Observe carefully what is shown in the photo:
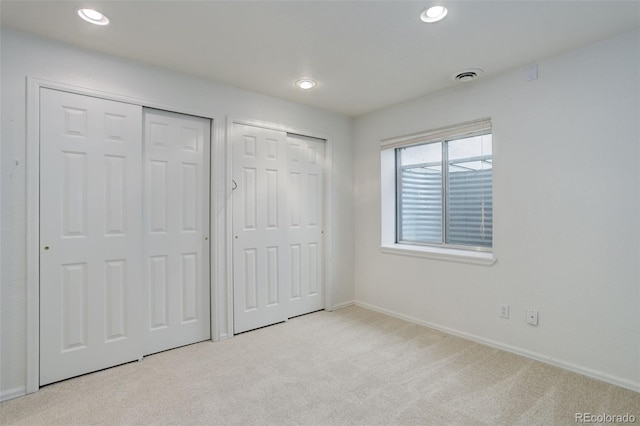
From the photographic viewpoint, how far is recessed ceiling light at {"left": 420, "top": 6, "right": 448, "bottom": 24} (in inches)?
75.3

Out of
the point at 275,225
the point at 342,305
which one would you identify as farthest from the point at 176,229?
the point at 342,305

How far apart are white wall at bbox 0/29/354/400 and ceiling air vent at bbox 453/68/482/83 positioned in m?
1.86

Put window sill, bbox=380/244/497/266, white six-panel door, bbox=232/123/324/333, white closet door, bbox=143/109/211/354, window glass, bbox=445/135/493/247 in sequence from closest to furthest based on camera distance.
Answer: white closet door, bbox=143/109/211/354
window sill, bbox=380/244/497/266
window glass, bbox=445/135/493/247
white six-panel door, bbox=232/123/324/333

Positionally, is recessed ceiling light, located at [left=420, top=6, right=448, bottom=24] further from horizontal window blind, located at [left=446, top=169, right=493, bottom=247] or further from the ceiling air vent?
horizontal window blind, located at [left=446, top=169, right=493, bottom=247]

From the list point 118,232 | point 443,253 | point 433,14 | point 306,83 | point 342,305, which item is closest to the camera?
point 433,14

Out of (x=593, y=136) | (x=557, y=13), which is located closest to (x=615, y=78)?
(x=593, y=136)

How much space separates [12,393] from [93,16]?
94.7 inches

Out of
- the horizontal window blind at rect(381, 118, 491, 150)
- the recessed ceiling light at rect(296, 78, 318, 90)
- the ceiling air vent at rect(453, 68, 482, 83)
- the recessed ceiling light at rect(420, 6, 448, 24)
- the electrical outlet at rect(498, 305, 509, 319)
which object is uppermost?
the recessed ceiling light at rect(296, 78, 318, 90)

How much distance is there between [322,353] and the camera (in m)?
2.71

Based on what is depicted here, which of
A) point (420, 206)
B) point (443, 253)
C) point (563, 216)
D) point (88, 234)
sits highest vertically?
point (420, 206)

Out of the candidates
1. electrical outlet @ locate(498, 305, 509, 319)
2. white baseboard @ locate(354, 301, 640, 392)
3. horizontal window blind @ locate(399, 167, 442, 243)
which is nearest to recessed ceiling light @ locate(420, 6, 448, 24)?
horizontal window blind @ locate(399, 167, 442, 243)

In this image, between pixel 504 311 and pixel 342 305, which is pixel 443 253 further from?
pixel 342 305

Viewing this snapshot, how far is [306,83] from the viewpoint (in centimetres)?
300

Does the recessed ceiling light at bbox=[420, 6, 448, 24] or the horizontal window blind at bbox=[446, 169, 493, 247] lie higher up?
the recessed ceiling light at bbox=[420, 6, 448, 24]
